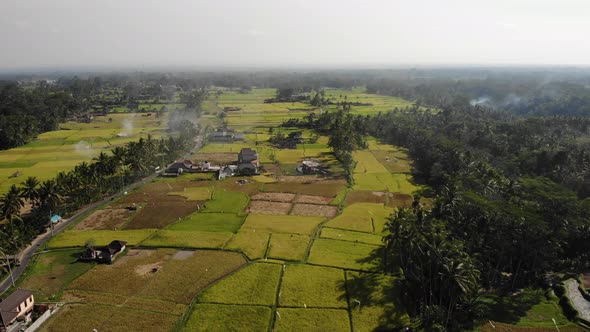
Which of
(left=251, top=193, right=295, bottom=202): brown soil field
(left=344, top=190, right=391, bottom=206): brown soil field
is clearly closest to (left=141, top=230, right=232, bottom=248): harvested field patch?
(left=251, top=193, right=295, bottom=202): brown soil field

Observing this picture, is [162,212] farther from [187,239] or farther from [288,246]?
[288,246]

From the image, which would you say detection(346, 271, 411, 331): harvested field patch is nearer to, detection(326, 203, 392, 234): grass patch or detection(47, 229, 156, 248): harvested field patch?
detection(326, 203, 392, 234): grass patch

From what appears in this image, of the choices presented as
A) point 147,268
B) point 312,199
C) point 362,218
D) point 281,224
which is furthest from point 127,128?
point 362,218

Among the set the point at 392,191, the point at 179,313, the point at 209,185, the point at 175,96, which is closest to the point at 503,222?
the point at 392,191

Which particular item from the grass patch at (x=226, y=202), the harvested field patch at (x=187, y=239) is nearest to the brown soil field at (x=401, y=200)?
the grass patch at (x=226, y=202)

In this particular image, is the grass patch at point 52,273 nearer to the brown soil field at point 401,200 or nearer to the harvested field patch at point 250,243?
the harvested field patch at point 250,243

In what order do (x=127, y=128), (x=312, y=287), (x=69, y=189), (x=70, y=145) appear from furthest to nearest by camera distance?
(x=127, y=128) → (x=70, y=145) → (x=69, y=189) → (x=312, y=287)

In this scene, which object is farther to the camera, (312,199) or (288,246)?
(312,199)
